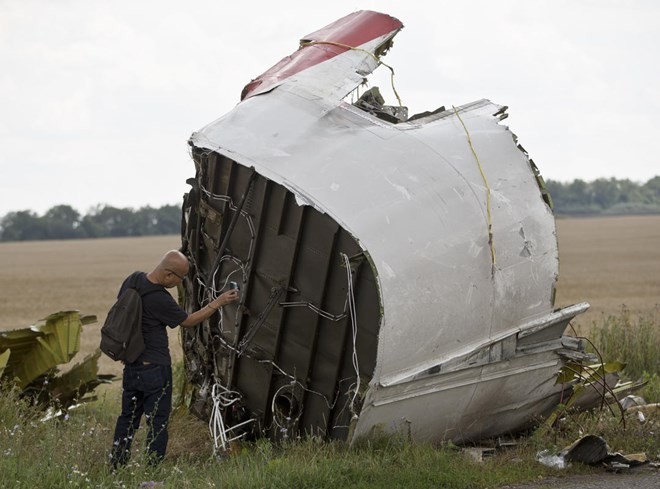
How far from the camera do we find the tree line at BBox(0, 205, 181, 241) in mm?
89312

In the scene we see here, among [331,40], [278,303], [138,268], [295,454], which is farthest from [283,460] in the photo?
[138,268]

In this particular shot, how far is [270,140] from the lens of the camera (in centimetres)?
730

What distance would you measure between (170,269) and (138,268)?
1731 inches

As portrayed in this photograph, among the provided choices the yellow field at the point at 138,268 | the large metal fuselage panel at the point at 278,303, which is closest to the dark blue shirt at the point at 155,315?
the large metal fuselage panel at the point at 278,303

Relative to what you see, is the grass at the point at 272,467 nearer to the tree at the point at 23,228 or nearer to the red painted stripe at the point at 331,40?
the red painted stripe at the point at 331,40

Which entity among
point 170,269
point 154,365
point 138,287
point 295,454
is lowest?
point 295,454

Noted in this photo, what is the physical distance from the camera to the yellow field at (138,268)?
26.5m

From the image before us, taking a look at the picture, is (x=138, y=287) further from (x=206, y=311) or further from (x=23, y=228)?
(x=23, y=228)

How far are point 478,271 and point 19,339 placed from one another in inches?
190

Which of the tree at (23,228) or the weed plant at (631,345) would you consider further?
the tree at (23,228)

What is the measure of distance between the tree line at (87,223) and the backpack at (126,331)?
8429cm

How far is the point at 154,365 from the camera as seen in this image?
6625 millimetres

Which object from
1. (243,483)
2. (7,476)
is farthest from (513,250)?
(7,476)

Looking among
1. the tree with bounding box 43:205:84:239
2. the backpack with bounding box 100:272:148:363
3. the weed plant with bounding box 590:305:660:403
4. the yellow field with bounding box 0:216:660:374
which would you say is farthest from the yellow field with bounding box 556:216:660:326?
the tree with bounding box 43:205:84:239
